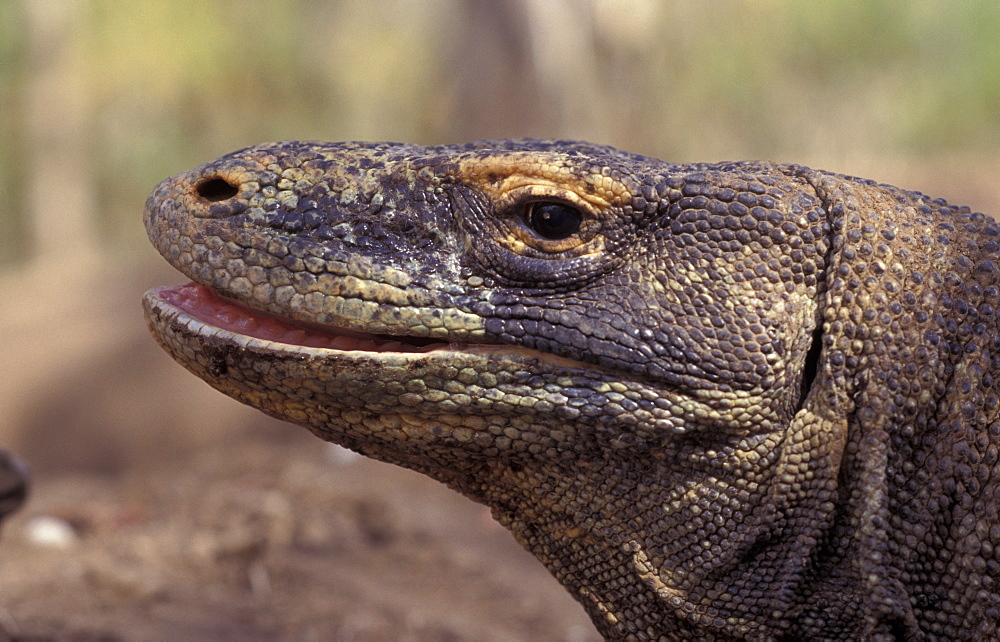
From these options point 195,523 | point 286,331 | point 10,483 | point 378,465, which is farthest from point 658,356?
point 378,465

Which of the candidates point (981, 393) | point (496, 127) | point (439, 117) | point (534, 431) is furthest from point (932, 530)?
point (439, 117)

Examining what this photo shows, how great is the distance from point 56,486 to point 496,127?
6.37 meters

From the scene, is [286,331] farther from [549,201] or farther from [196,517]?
[196,517]

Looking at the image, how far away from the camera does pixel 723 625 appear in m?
3.12

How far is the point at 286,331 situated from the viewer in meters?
3.05

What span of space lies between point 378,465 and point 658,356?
6.91 meters

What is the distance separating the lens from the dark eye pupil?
10.1ft

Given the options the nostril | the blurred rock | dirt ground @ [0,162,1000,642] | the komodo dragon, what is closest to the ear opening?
the komodo dragon

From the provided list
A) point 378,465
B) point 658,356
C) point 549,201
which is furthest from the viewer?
point 378,465

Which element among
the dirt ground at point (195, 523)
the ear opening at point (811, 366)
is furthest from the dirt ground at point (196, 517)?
the ear opening at point (811, 366)

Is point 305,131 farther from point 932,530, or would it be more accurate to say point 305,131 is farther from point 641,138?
point 932,530

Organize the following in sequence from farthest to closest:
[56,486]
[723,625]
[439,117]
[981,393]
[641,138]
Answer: [439,117]
[641,138]
[56,486]
[723,625]
[981,393]

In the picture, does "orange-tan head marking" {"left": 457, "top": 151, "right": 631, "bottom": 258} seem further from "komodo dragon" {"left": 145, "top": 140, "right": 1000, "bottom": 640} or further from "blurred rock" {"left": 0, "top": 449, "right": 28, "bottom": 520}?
"blurred rock" {"left": 0, "top": 449, "right": 28, "bottom": 520}

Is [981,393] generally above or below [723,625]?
above
